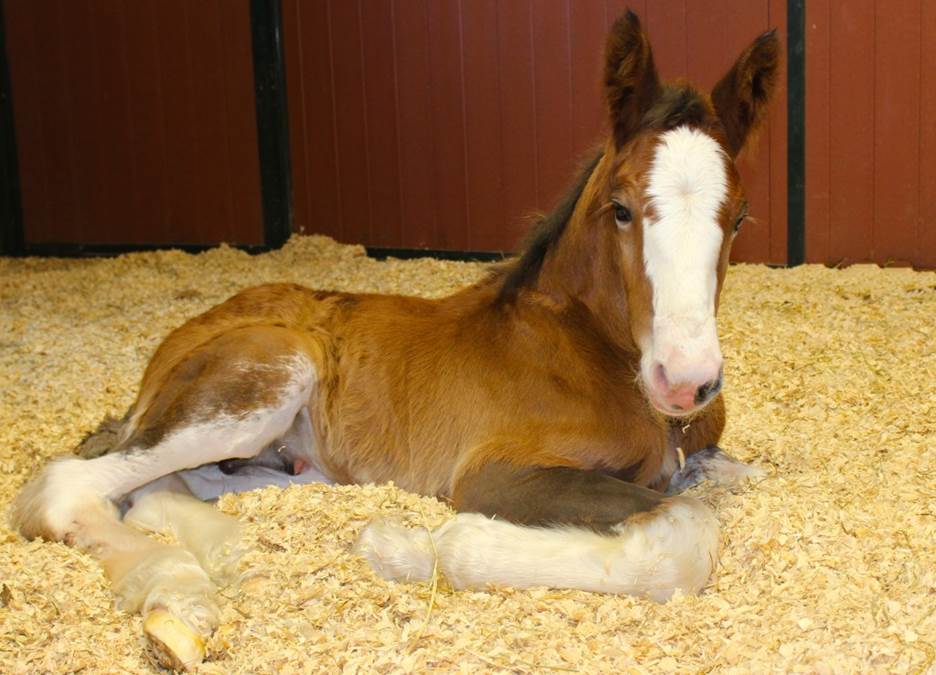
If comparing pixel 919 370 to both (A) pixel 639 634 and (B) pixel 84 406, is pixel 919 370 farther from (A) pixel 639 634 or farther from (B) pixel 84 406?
(B) pixel 84 406

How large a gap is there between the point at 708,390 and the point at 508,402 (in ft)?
2.52

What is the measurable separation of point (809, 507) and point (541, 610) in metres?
0.83

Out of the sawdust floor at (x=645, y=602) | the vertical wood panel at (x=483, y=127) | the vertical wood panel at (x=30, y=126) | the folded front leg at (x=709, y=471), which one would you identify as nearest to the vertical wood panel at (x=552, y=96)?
the vertical wood panel at (x=483, y=127)

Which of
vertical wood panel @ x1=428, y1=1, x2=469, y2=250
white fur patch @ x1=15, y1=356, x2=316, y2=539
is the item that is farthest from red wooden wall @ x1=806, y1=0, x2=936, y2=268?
white fur patch @ x1=15, y1=356, x2=316, y2=539

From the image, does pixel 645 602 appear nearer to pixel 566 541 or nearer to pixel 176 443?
pixel 566 541

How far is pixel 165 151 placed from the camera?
28.0 ft

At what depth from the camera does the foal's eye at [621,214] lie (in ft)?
8.72

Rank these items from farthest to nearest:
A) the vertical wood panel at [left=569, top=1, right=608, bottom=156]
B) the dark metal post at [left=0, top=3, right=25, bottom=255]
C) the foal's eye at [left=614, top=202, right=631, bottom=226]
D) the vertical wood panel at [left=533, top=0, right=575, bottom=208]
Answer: the dark metal post at [left=0, top=3, right=25, bottom=255] → the vertical wood panel at [left=533, top=0, right=575, bottom=208] → the vertical wood panel at [left=569, top=1, right=608, bottom=156] → the foal's eye at [left=614, top=202, right=631, bottom=226]

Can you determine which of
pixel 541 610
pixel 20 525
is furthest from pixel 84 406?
pixel 541 610

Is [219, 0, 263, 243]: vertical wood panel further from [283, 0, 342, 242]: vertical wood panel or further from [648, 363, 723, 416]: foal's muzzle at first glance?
[648, 363, 723, 416]: foal's muzzle

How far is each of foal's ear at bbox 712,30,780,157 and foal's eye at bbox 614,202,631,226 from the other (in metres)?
0.41

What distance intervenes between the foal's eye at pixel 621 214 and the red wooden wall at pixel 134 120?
5.79 meters

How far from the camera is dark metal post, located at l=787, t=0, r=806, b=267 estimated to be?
6.10 metres

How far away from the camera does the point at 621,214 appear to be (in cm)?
268
